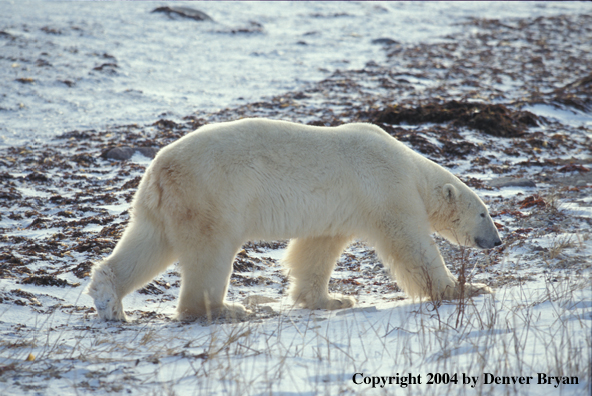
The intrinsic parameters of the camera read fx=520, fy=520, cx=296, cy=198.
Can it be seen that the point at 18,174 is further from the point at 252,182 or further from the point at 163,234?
the point at 252,182

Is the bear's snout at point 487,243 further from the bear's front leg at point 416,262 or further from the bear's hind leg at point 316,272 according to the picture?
the bear's hind leg at point 316,272

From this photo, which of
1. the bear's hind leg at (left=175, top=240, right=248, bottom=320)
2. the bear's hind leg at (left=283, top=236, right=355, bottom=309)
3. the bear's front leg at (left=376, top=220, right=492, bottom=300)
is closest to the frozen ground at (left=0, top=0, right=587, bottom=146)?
the bear's hind leg at (left=283, top=236, right=355, bottom=309)

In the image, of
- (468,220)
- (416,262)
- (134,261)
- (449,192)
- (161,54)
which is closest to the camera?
(134,261)

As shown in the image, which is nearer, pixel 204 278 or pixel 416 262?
pixel 204 278

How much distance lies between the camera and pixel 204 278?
400 cm

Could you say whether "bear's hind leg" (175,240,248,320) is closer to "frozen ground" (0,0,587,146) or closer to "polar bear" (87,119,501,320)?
"polar bear" (87,119,501,320)

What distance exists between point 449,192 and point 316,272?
1457 mm

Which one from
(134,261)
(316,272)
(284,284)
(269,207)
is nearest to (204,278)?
(134,261)

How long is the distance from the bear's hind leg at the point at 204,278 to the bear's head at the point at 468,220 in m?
2.15

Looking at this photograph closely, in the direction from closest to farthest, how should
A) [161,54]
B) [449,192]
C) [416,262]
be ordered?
[416,262] < [449,192] < [161,54]

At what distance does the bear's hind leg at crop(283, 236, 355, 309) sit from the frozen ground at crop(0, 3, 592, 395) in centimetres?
18

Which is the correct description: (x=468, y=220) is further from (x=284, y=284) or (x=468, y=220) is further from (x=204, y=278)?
(x=204, y=278)

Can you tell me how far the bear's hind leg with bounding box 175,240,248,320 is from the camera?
3975mm

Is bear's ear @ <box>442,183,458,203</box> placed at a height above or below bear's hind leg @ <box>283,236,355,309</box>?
above
